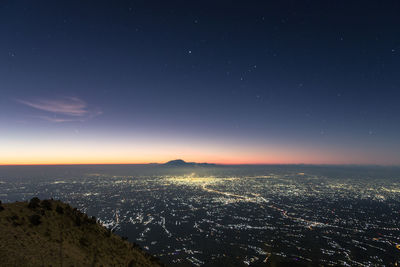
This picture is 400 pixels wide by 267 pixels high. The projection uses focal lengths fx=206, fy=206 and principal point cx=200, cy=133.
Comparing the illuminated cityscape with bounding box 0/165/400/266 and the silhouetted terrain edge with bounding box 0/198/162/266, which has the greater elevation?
the silhouetted terrain edge with bounding box 0/198/162/266

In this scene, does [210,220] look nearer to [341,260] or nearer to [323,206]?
[341,260]

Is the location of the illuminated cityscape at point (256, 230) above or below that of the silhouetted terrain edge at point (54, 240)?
below

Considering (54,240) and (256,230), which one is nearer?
(54,240)

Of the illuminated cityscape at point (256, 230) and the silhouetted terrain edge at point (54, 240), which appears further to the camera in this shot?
the illuminated cityscape at point (256, 230)

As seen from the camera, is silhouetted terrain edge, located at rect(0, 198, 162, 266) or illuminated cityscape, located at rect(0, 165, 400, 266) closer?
silhouetted terrain edge, located at rect(0, 198, 162, 266)

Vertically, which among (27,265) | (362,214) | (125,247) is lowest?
(362,214)

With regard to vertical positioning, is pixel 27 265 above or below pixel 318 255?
above

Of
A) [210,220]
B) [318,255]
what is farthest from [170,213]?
[318,255]

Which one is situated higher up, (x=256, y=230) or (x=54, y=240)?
(x=54, y=240)
